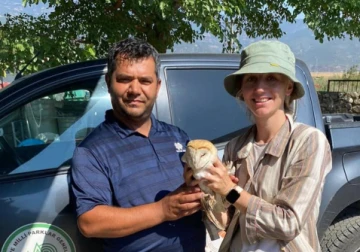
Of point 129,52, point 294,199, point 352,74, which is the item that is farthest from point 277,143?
point 352,74

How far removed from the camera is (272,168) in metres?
1.58

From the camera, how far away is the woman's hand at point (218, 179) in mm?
1511

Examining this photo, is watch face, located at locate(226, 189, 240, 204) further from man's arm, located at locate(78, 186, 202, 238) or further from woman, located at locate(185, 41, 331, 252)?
man's arm, located at locate(78, 186, 202, 238)

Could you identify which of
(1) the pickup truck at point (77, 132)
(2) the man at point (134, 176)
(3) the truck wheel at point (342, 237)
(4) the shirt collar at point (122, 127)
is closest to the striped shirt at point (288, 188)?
(2) the man at point (134, 176)

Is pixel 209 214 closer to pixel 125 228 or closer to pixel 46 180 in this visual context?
pixel 125 228

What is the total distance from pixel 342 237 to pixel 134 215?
1.72m

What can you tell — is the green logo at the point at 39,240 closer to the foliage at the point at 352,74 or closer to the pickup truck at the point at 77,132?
the pickup truck at the point at 77,132

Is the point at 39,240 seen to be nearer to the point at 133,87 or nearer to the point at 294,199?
the point at 133,87

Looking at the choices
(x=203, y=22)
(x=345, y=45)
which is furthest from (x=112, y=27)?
(x=345, y=45)

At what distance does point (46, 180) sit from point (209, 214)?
3.09ft

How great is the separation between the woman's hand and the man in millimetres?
138

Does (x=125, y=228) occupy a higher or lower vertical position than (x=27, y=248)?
higher

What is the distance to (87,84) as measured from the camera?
2.49 meters

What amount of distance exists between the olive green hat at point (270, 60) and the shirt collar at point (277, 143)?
5.5 inches
